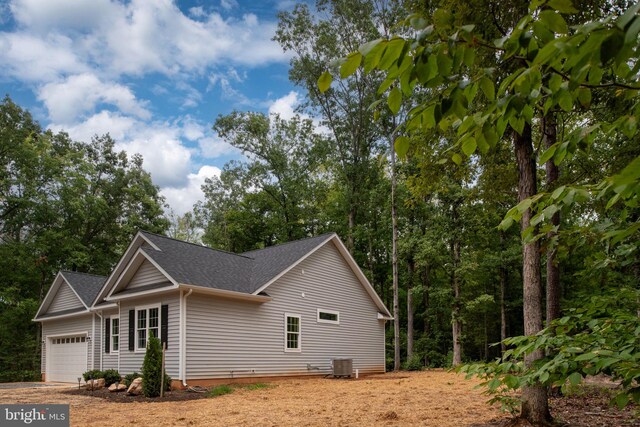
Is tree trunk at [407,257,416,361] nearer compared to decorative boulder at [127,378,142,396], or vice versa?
decorative boulder at [127,378,142,396]

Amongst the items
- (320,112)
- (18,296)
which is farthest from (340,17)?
(18,296)

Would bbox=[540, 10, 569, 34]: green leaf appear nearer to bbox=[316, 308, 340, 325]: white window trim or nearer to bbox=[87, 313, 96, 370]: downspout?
bbox=[316, 308, 340, 325]: white window trim

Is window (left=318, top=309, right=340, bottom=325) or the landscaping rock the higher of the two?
window (left=318, top=309, right=340, bottom=325)

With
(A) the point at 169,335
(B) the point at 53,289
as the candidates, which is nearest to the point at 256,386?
(A) the point at 169,335

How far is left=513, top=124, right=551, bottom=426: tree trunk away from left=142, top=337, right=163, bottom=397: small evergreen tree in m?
9.71

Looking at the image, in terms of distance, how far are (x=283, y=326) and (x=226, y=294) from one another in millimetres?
3321

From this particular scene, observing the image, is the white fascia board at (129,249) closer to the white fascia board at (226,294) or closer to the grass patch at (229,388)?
the white fascia board at (226,294)

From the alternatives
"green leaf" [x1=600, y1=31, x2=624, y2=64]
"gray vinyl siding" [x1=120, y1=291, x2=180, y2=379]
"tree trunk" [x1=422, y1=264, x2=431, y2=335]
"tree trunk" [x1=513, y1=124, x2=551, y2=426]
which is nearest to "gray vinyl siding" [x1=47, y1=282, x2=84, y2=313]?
"gray vinyl siding" [x1=120, y1=291, x2=180, y2=379]

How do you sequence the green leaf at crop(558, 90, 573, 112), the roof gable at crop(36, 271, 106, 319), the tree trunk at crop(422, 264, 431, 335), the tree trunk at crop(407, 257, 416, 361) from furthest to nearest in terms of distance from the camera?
1. the tree trunk at crop(422, 264, 431, 335)
2. the tree trunk at crop(407, 257, 416, 361)
3. the roof gable at crop(36, 271, 106, 319)
4. the green leaf at crop(558, 90, 573, 112)

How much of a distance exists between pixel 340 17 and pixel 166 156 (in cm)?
2072

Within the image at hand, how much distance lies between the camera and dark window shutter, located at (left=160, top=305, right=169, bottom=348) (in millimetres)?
15148

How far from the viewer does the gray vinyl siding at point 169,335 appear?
1482 centimetres

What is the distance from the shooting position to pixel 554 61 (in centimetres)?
154

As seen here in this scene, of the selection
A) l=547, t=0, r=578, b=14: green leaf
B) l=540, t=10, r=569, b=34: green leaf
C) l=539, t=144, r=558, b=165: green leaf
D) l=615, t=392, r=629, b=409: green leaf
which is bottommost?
l=615, t=392, r=629, b=409: green leaf
